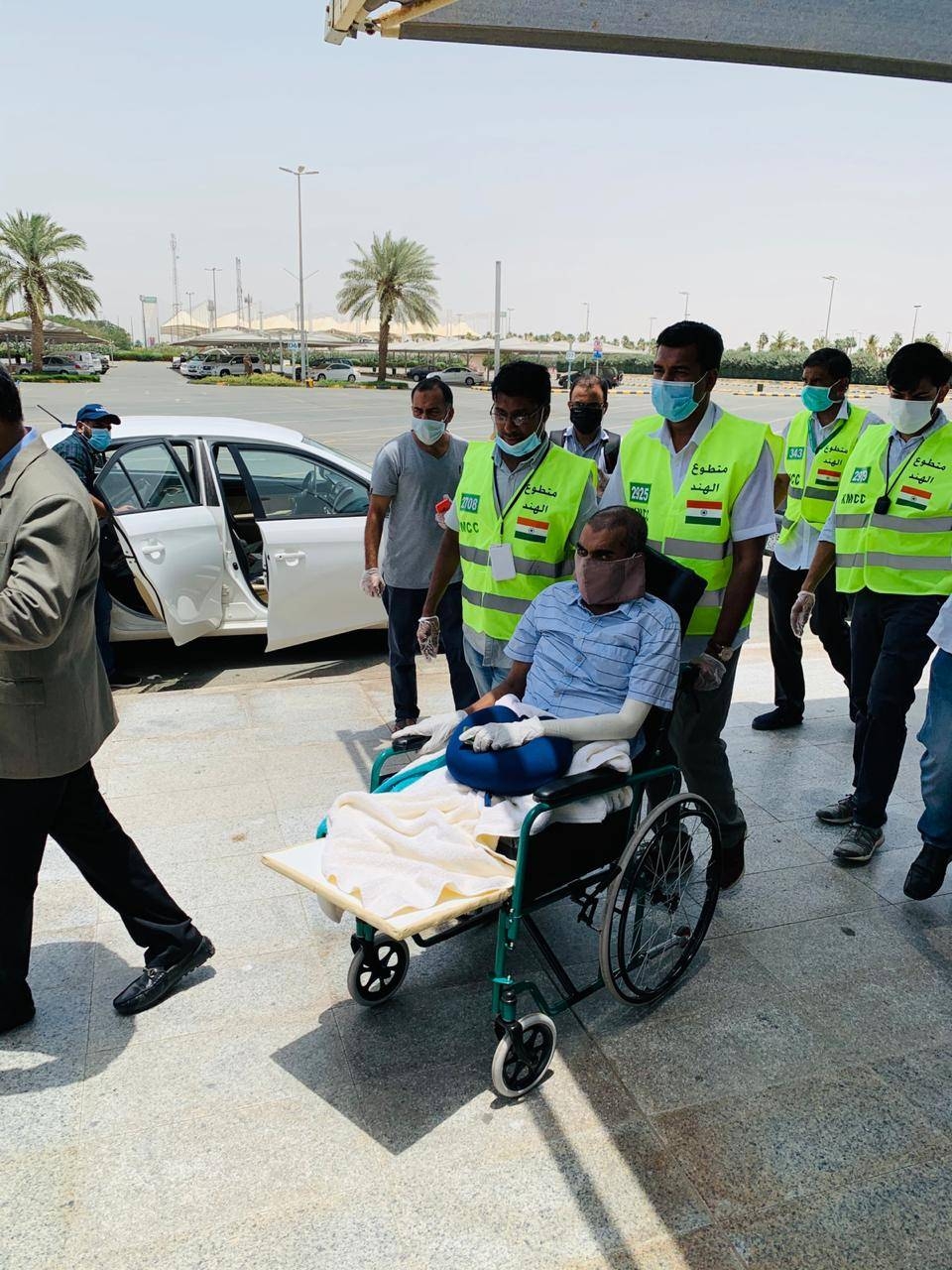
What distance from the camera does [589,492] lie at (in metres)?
3.59

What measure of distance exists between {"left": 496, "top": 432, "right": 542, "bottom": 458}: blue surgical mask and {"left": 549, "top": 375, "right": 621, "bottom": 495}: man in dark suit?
2170 mm

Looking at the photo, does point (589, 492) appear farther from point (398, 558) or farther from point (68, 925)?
point (68, 925)

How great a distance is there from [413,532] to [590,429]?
67.3 inches

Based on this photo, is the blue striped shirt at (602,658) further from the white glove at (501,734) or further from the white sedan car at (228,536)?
the white sedan car at (228,536)

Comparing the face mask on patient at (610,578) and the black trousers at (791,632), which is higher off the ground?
the face mask on patient at (610,578)

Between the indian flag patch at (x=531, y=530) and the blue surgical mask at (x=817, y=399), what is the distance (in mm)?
2306

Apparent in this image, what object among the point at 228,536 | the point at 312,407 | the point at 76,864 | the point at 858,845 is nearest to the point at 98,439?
the point at 228,536

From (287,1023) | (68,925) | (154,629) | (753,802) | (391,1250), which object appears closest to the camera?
(391,1250)

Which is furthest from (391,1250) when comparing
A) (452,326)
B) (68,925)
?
(452,326)

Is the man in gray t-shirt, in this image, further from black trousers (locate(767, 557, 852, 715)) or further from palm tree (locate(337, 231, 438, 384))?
palm tree (locate(337, 231, 438, 384))

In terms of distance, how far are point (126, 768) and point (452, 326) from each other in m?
108

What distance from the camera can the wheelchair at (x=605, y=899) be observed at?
2.57m

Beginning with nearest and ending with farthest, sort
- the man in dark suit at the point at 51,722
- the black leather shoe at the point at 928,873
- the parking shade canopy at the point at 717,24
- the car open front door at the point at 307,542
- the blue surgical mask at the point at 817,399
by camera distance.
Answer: the man in dark suit at the point at 51,722
the parking shade canopy at the point at 717,24
the black leather shoe at the point at 928,873
the blue surgical mask at the point at 817,399
the car open front door at the point at 307,542

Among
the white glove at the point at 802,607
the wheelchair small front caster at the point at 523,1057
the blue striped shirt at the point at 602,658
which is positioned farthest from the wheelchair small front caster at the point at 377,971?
the white glove at the point at 802,607
